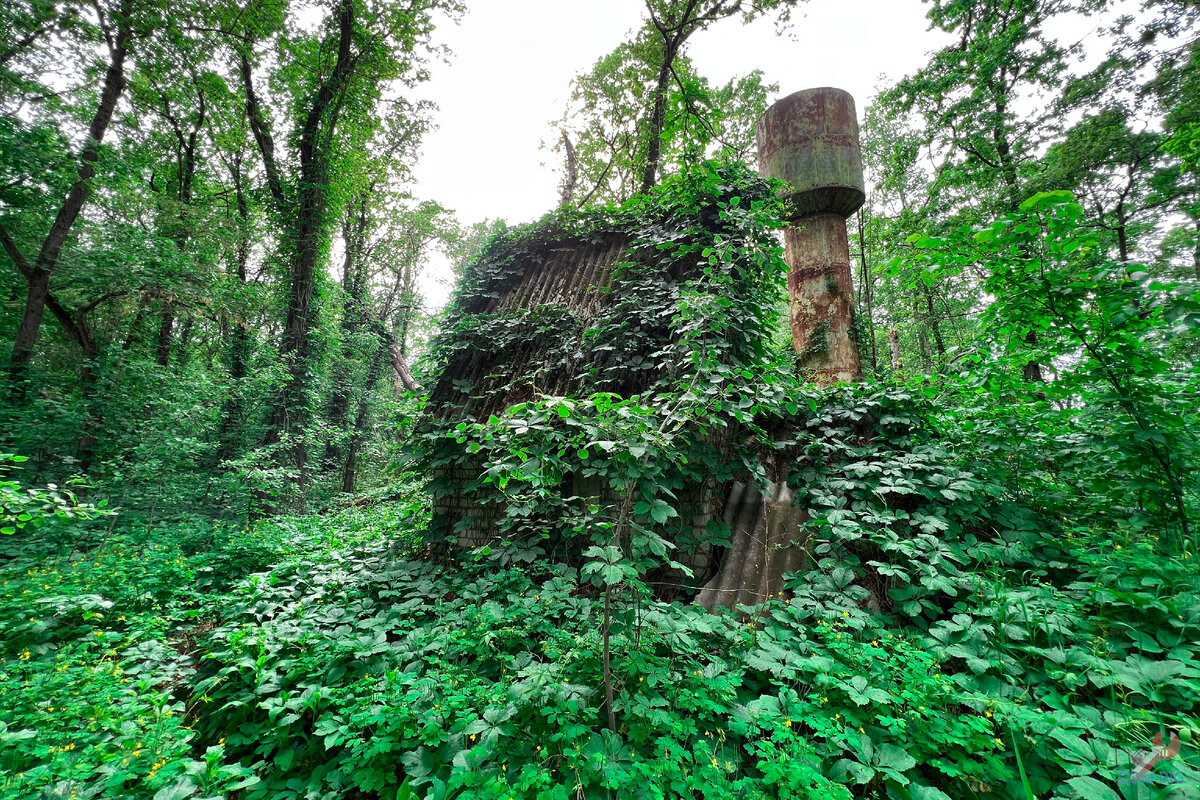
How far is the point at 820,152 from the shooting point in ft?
18.2

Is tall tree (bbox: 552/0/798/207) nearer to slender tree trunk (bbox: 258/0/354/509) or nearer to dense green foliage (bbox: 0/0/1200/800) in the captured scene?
dense green foliage (bbox: 0/0/1200/800)

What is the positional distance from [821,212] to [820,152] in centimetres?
76

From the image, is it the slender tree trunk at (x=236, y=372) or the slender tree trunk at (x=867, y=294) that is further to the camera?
the slender tree trunk at (x=236, y=372)

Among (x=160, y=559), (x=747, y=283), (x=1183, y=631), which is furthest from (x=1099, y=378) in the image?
(x=160, y=559)

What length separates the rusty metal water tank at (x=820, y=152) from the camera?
5500 millimetres

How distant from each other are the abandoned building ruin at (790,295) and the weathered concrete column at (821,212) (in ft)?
0.05

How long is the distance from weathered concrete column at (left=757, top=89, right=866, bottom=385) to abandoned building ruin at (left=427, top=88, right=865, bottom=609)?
0.01m

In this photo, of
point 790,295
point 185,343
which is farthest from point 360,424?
point 790,295

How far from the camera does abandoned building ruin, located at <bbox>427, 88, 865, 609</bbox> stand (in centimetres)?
362

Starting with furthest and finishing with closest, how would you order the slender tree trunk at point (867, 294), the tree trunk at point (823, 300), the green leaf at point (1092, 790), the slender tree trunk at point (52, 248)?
the slender tree trunk at point (52, 248)
the slender tree trunk at point (867, 294)
the tree trunk at point (823, 300)
the green leaf at point (1092, 790)

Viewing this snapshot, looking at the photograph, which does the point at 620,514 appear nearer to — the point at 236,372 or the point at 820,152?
the point at 820,152

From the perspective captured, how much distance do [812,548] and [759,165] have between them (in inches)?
220

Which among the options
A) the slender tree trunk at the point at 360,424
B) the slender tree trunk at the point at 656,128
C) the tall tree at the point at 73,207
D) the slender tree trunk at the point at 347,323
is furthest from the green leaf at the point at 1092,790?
the slender tree trunk at the point at 360,424

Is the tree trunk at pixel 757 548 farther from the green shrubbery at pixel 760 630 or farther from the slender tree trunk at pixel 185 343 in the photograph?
the slender tree trunk at pixel 185 343
